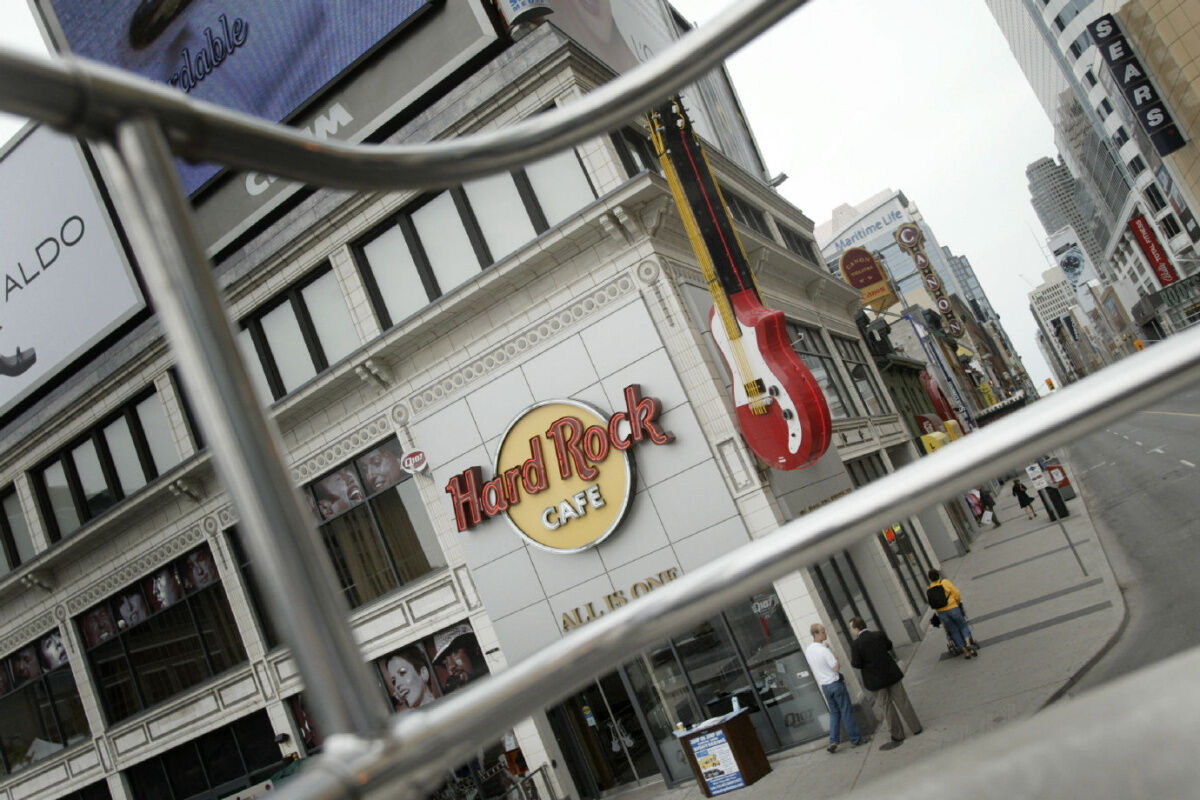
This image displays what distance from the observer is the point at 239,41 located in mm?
19547

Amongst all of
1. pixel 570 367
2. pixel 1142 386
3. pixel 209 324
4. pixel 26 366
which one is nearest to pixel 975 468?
pixel 1142 386

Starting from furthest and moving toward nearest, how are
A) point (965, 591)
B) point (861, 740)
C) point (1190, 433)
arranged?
point (1190, 433) → point (965, 591) → point (861, 740)

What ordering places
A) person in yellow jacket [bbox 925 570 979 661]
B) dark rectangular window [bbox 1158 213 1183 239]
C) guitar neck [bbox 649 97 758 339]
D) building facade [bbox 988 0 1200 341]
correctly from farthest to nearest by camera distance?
dark rectangular window [bbox 1158 213 1183 239]
building facade [bbox 988 0 1200 341]
guitar neck [bbox 649 97 758 339]
person in yellow jacket [bbox 925 570 979 661]

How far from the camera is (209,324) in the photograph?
668 mm

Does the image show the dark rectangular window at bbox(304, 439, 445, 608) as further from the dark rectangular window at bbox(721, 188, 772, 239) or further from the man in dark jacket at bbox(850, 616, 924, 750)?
the dark rectangular window at bbox(721, 188, 772, 239)

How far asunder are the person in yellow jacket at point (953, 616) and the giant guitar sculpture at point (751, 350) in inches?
116

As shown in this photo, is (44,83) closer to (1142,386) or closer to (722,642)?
(1142,386)

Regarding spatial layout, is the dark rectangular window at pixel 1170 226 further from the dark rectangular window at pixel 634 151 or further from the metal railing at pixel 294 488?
the metal railing at pixel 294 488

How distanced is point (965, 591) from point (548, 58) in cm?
1497

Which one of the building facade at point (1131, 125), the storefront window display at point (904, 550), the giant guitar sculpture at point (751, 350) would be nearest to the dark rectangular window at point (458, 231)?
the giant guitar sculpture at point (751, 350)

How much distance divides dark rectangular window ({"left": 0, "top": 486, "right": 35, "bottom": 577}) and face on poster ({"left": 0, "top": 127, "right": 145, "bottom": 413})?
2719mm

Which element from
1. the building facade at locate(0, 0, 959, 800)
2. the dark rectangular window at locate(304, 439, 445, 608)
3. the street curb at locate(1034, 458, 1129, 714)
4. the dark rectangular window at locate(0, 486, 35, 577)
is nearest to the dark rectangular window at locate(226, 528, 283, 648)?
the building facade at locate(0, 0, 959, 800)

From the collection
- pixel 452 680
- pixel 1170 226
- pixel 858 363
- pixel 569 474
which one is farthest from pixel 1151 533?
pixel 1170 226

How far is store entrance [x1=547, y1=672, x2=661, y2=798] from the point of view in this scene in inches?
593
